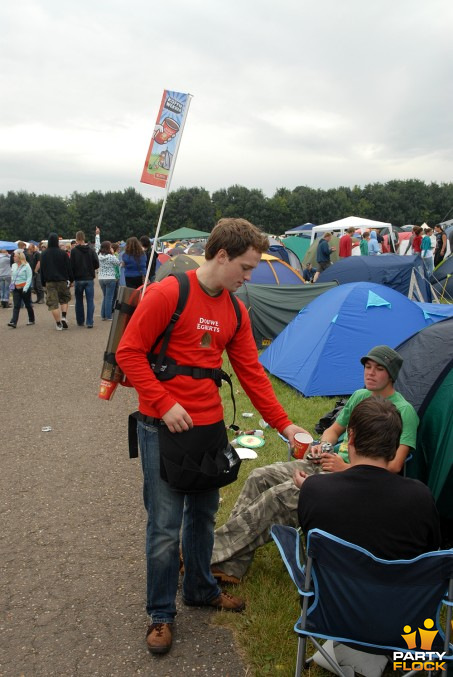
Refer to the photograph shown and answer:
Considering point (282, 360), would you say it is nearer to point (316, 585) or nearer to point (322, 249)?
point (316, 585)

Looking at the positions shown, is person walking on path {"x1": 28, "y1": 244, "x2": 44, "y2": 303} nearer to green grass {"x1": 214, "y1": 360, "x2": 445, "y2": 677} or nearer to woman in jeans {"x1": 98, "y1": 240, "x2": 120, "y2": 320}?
woman in jeans {"x1": 98, "y1": 240, "x2": 120, "y2": 320}

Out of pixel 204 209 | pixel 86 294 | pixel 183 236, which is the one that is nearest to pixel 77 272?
pixel 86 294

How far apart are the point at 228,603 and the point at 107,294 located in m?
9.89

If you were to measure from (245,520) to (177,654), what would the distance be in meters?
0.76

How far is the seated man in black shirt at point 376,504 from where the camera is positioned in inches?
79.8

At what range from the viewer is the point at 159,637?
8.25ft

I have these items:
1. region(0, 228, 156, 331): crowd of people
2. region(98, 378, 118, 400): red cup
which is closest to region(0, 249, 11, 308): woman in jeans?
region(0, 228, 156, 331): crowd of people

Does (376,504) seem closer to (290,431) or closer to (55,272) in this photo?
(290,431)

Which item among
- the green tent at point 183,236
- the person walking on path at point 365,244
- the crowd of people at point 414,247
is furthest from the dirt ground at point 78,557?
the green tent at point 183,236

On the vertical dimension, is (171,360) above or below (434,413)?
above

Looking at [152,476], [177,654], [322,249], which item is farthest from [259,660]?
[322,249]

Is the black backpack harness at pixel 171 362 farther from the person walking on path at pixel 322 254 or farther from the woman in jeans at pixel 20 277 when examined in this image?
the person walking on path at pixel 322 254

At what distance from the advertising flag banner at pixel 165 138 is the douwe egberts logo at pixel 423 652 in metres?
5.02

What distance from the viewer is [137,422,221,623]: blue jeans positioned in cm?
245
